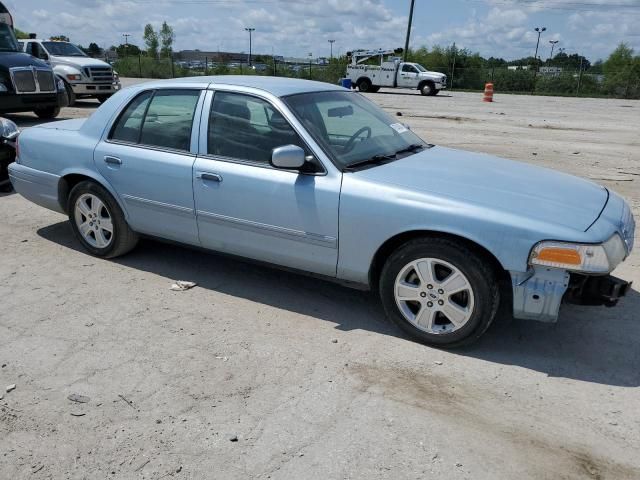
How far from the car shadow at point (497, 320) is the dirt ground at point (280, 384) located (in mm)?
15

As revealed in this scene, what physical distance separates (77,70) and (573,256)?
60.7 feet

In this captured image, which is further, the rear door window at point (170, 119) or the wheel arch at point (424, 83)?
the wheel arch at point (424, 83)


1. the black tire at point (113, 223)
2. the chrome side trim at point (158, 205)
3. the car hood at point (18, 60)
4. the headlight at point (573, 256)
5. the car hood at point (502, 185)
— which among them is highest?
the car hood at point (18, 60)

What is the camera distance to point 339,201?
Result: 3.89 meters

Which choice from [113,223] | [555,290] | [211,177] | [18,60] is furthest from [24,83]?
[555,290]

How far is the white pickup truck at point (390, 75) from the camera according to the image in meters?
31.4

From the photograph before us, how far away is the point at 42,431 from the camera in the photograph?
3.01 m

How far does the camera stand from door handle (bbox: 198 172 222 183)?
14.2 feet

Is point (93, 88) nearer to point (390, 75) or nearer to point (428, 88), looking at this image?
point (390, 75)

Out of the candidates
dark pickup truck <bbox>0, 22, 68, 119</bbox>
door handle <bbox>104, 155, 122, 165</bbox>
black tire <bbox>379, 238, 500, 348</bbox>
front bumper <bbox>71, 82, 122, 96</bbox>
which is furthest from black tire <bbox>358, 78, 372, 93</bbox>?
black tire <bbox>379, 238, 500, 348</bbox>

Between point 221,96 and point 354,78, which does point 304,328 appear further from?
point 354,78

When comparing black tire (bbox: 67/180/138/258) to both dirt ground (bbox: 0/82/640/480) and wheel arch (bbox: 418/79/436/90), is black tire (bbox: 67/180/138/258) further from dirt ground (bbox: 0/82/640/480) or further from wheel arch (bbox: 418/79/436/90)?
wheel arch (bbox: 418/79/436/90)

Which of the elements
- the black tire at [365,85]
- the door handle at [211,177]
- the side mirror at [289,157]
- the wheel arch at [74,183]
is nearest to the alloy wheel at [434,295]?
the side mirror at [289,157]

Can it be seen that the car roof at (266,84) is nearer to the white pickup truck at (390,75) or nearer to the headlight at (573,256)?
the headlight at (573,256)
